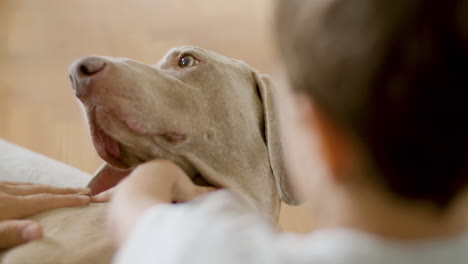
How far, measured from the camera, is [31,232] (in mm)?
1322

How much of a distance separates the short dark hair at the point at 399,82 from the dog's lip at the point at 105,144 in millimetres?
630

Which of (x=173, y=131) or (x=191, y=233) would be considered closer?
(x=191, y=233)

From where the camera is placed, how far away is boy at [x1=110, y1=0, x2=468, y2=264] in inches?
30.5

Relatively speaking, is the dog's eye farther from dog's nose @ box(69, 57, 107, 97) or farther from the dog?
dog's nose @ box(69, 57, 107, 97)

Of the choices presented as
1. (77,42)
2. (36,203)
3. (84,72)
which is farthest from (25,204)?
(77,42)

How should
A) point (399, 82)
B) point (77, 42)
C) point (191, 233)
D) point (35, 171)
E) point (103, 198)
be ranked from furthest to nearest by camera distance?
point (77, 42)
point (35, 171)
point (103, 198)
point (191, 233)
point (399, 82)

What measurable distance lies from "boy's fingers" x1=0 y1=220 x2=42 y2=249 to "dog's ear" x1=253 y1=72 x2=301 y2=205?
64 centimetres

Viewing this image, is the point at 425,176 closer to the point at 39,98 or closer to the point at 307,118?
the point at 307,118

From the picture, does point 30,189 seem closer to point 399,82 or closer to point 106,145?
point 106,145

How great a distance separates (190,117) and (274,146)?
306mm

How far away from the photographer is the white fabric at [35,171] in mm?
2109

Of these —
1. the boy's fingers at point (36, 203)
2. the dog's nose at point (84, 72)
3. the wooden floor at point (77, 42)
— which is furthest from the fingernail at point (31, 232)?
the wooden floor at point (77, 42)

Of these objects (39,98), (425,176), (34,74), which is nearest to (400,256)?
(425,176)

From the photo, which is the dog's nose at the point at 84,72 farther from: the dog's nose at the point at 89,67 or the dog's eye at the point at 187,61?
the dog's eye at the point at 187,61
